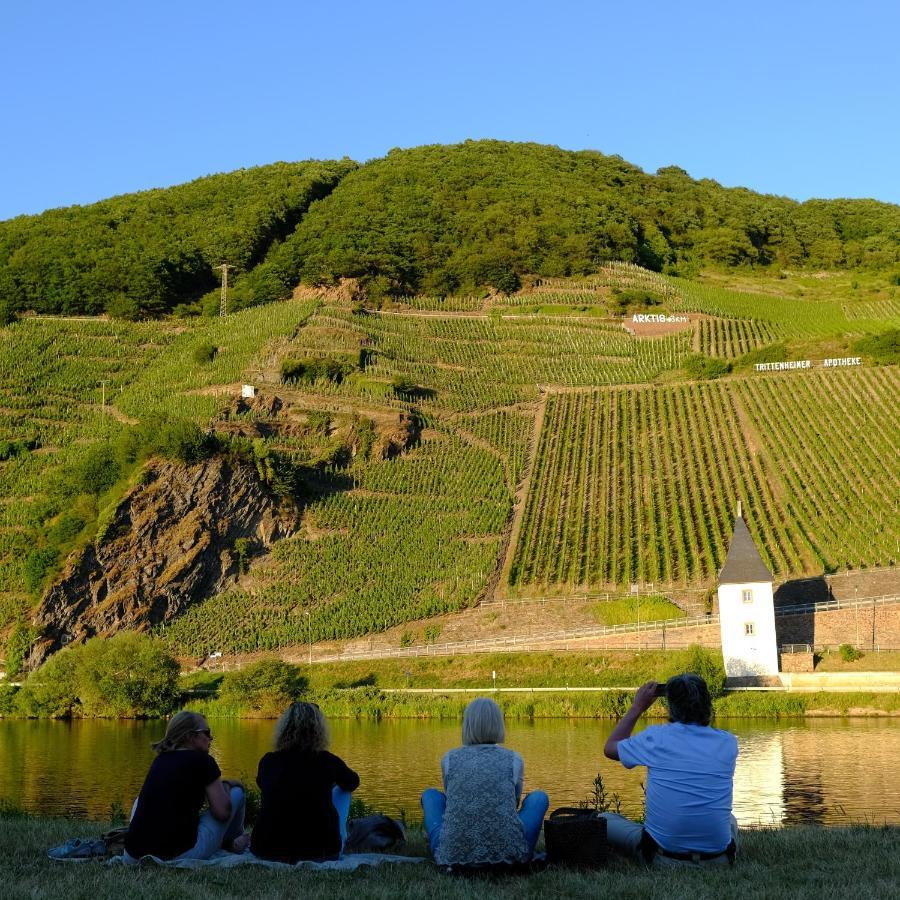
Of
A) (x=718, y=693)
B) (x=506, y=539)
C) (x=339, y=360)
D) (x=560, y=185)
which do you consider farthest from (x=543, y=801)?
(x=560, y=185)

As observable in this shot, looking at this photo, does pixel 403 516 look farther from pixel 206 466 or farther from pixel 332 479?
pixel 206 466

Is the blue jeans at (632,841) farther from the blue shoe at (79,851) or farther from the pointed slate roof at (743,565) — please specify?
the pointed slate roof at (743,565)

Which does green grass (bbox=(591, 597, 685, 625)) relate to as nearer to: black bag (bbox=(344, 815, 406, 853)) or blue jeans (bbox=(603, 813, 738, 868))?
black bag (bbox=(344, 815, 406, 853))

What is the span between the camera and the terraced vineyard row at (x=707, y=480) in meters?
53.0

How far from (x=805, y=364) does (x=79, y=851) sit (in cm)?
7669

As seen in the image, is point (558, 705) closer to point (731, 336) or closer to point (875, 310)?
point (731, 336)

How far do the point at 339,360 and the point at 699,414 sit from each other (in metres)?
23.4

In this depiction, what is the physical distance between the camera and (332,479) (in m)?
64.3

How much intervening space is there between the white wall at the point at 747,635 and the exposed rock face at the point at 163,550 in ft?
79.5

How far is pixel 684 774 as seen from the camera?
8836 mm

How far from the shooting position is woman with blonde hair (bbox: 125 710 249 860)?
9094 mm

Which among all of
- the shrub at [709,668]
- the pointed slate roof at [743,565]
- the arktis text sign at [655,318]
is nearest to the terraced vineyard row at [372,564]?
the pointed slate roof at [743,565]

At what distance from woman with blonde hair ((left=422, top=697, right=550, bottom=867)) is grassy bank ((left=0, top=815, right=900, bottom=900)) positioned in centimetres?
24

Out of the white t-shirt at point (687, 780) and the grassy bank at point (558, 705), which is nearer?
the white t-shirt at point (687, 780)
